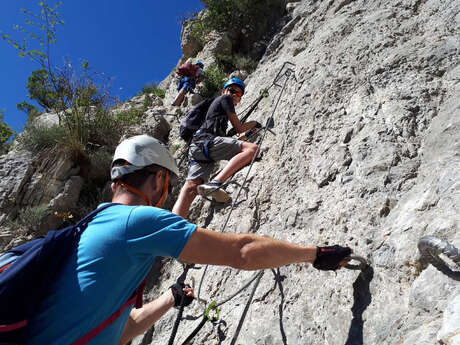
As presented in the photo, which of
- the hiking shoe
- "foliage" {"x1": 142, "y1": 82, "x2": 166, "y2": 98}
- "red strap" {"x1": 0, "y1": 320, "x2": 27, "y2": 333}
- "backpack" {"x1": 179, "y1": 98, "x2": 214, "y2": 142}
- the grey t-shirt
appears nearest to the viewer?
"red strap" {"x1": 0, "y1": 320, "x2": 27, "y2": 333}

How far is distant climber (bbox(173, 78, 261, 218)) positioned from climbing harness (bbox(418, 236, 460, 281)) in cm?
298

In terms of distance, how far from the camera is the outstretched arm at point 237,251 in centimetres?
154

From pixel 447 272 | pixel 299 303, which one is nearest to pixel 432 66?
pixel 447 272

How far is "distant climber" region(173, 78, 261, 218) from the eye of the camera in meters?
4.52

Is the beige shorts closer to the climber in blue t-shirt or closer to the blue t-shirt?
the climber in blue t-shirt

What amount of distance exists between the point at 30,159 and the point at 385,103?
7629 millimetres

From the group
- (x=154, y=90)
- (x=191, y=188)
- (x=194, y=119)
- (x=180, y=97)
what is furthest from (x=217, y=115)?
(x=154, y=90)

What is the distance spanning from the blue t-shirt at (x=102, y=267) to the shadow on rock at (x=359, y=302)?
1112mm

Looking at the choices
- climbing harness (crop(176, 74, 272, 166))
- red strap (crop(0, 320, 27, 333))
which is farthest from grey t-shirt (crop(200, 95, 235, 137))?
red strap (crop(0, 320, 27, 333))

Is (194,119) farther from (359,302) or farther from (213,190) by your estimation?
(359,302)

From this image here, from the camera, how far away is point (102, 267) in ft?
4.86

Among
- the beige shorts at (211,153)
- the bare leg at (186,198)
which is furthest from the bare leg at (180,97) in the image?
the bare leg at (186,198)

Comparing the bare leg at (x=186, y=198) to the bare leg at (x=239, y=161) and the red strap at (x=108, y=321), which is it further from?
the red strap at (x=108, y=321)

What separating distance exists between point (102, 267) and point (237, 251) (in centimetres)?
64
